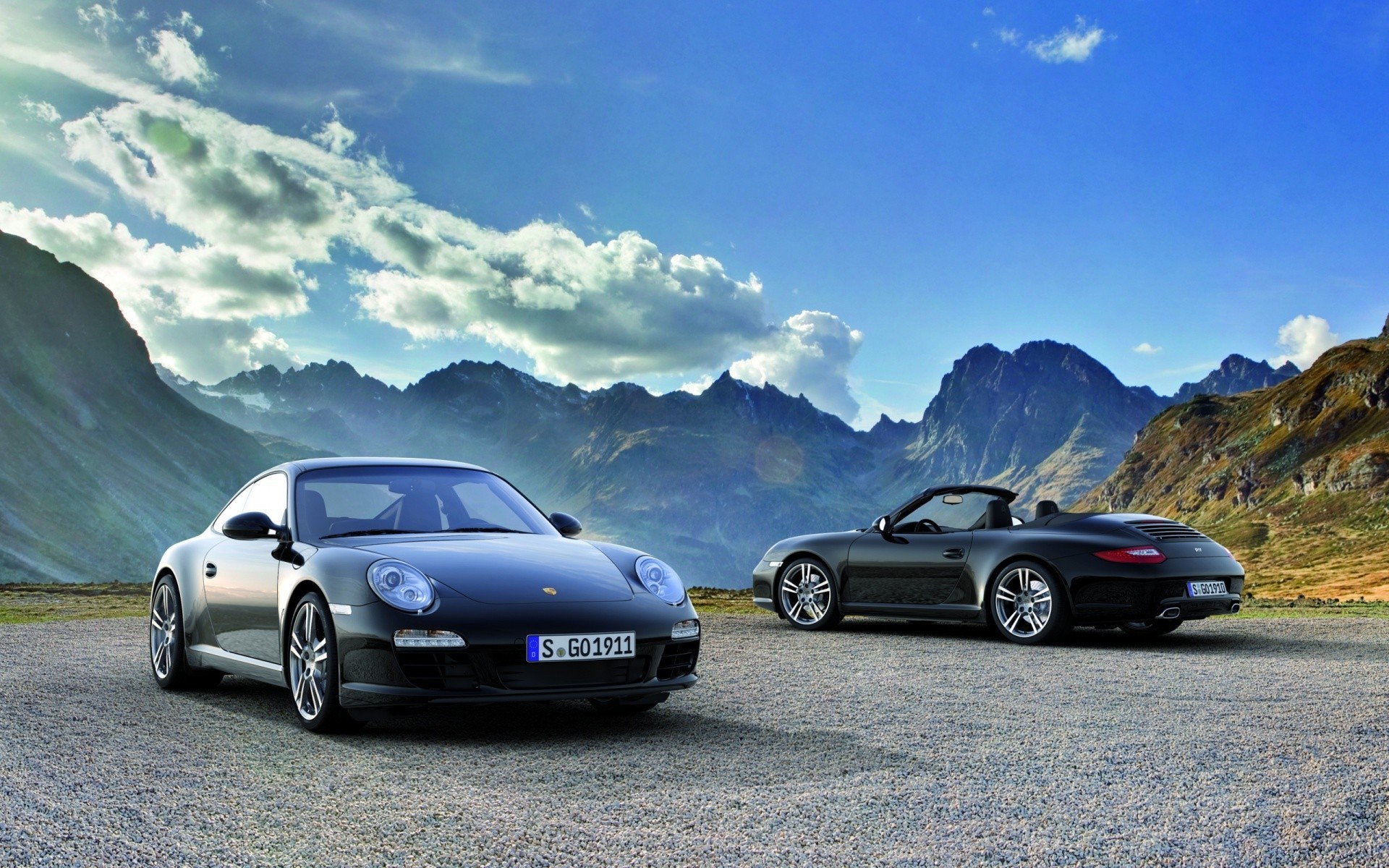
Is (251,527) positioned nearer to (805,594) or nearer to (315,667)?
(315,667)

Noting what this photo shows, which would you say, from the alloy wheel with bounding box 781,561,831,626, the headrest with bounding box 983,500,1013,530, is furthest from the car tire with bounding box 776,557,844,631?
the headrest with bounding box 983,500,1013,530

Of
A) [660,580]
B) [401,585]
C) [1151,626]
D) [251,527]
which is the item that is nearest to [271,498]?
[251,527]

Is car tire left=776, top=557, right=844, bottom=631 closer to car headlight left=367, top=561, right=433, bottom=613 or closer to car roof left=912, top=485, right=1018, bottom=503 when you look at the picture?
car roof left=912, top=485, right=1018, bottom=503

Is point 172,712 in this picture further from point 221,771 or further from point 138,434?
point 138,434

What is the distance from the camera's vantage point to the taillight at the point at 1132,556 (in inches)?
408

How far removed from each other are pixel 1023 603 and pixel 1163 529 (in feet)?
4.85

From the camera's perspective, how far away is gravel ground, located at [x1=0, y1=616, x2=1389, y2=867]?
3.98 m

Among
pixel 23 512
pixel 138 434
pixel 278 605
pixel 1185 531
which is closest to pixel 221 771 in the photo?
pixel 278 605

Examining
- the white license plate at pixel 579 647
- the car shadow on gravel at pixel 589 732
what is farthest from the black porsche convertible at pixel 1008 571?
the white license plate at pixel 579 647

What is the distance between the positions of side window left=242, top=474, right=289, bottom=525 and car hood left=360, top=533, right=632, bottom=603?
1087 millimetres

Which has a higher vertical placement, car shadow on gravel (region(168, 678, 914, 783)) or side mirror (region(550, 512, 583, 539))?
side mirror (region(550, 512, 583, 539))

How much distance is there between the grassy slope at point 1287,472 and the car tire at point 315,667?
77601mm

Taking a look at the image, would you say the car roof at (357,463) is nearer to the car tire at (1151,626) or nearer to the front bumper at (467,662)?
Result: the front bumper at (467,662)

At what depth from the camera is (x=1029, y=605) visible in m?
10.8
